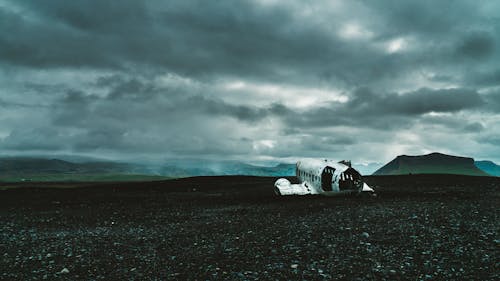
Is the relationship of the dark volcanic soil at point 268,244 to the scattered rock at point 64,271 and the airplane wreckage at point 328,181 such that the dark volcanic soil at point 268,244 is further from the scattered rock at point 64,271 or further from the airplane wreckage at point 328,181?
the airplane wreckage at point 328,181

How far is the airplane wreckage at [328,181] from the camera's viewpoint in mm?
32812

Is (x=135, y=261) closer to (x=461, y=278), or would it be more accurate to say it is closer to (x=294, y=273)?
(x=294, y=273)

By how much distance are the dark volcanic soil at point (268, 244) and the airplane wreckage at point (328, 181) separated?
5624 mm

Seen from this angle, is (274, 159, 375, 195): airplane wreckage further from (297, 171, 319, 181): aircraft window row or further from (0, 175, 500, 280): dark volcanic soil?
(0, 175, 500, 280): dark volcanic soil

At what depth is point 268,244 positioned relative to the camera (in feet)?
53.1

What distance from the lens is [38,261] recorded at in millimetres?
15086

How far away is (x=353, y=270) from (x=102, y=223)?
760 inches

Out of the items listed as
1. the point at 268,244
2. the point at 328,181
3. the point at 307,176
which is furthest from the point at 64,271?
the point at 307,176

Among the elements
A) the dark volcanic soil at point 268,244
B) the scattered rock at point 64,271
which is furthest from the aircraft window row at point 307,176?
the scattered rock at point 64,271

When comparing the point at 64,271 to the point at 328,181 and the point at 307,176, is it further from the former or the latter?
the point at 307,176

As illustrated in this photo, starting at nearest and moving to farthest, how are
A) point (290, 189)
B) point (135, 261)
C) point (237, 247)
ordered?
point (135, 261), point (237, 247), point (290, 189)

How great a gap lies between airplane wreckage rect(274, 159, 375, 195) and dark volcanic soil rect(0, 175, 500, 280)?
5624mm

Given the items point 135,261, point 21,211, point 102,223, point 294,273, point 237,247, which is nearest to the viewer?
point 294,273

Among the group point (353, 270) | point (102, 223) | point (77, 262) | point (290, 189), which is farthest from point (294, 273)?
point (290, 189)
